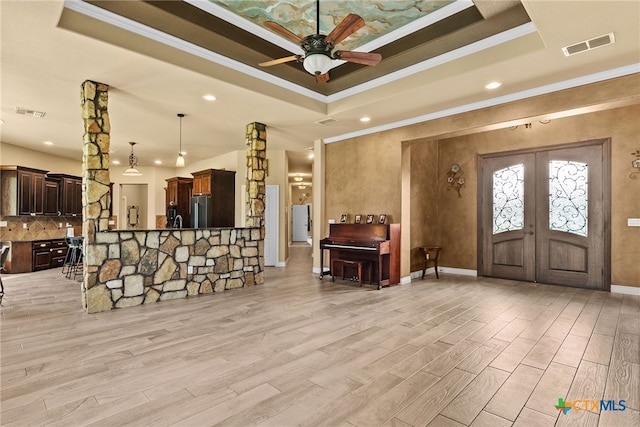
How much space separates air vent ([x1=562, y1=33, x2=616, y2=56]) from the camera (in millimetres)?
3023

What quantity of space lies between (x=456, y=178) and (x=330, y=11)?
14.9ft

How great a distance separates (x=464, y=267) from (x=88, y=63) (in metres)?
6.97

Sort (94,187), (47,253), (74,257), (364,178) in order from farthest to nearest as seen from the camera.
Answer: (47,253) < (74,257) < (364,178) < (94,187)

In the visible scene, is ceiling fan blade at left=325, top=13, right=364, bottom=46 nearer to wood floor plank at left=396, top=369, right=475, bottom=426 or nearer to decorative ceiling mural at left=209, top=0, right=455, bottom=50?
decorative ceiling mural at left=209, top=0, right=455, bottom=50

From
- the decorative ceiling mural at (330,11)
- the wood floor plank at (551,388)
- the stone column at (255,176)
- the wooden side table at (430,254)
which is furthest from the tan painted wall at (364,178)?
the wood floor plank at (551,388)

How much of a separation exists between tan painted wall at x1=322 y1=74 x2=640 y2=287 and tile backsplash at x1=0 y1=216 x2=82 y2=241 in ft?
22.8

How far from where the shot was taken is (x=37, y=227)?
312 inches

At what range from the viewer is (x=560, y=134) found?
5.62 metres

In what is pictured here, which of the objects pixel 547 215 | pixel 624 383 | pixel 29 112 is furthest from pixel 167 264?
pixel 547 215

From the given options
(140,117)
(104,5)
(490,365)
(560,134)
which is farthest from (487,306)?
(140,117)

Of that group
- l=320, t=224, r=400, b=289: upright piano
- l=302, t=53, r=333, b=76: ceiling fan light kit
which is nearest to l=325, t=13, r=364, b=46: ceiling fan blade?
l=302, t=53, r=333, b=76: ceiling fan light kit

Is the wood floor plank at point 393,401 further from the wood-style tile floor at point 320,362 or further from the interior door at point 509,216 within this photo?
the interior door at point 509,216

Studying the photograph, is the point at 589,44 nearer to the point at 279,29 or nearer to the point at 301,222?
the point at 279,29

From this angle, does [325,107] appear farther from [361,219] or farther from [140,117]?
[140,117]
